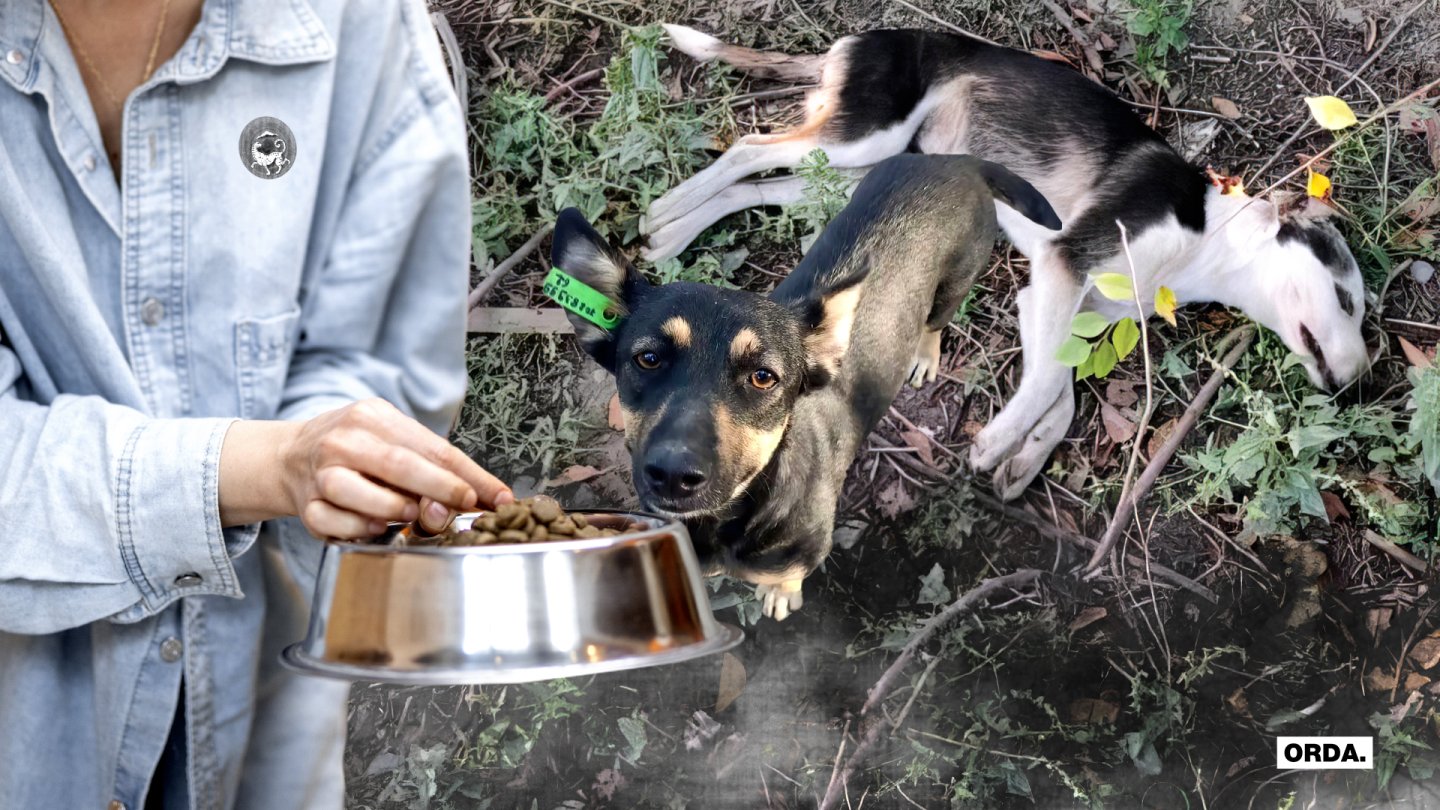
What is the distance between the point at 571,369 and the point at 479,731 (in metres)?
0.62

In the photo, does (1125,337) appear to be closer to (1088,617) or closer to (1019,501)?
(1019,501)

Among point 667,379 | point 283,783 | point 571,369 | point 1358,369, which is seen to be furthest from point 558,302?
point 1358,369

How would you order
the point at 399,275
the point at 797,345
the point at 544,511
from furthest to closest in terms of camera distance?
the point at 797,345 < the point at 399,275 < the point at 544,511

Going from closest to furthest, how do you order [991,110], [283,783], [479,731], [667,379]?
[283,783]
[667,379]
[991,110]
[479,731]

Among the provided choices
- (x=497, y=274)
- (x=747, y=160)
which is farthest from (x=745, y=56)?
(x=497, y=274)

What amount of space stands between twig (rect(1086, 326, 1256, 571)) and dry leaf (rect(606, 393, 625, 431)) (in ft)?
2.48

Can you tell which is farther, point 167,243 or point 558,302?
point 558,302

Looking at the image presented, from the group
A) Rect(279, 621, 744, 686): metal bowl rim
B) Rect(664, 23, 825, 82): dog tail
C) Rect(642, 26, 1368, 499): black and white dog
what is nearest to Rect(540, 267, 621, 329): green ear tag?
Rect(642, 26, 1368, 499): black and white dog

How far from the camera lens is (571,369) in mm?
1939

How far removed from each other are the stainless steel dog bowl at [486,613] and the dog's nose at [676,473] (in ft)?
3.14

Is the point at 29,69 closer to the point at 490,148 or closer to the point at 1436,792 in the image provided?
the point at 490,148

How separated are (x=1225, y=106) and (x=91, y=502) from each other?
166 cm

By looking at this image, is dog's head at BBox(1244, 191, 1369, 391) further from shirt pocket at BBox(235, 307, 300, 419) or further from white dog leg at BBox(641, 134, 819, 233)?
shirt pocket at BBox(235, 307, 300, 419)

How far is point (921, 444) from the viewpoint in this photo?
1.93m
